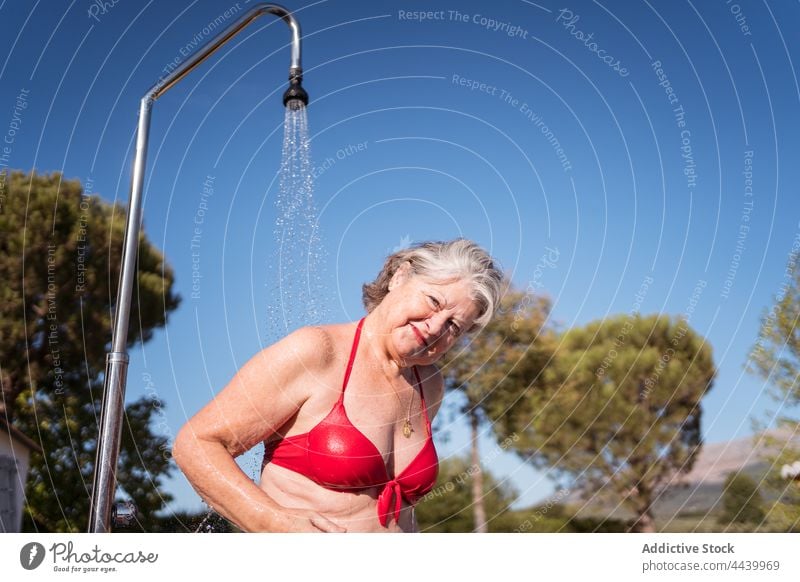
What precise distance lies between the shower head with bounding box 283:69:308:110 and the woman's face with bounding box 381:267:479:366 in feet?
2.56

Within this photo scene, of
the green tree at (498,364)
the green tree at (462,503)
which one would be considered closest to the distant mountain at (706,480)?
the green tree at (462,503)

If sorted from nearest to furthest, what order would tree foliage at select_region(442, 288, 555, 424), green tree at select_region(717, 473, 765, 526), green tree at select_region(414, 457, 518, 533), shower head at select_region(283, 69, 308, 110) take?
shower head at select_region(283, 69, 308, 110), green tree at select_region(414, 457, 518, 533), tree foliage at select_region(442, 288, 555, 424), green tree at select_region(717, 473, 765, 526)

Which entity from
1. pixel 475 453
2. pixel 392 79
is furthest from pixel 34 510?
pixel 392 79

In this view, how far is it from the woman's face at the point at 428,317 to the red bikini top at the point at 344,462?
0.27 metres

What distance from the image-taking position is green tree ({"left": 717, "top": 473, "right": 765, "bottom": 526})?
8.30 m

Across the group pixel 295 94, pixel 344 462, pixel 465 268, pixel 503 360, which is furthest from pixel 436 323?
pixel 503 360

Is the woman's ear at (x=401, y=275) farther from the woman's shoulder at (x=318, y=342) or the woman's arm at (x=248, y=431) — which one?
the woman's arm at (x=248, y=431)

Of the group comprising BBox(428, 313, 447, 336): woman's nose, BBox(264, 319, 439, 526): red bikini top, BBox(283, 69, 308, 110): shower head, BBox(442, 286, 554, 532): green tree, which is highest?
BBox(442, 286, 554, 532): green tree

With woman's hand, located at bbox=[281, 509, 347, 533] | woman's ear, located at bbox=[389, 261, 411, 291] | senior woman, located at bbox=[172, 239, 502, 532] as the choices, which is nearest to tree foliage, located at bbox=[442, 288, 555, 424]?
woman's ear, located at bbox=[389, 261, 411, 291]

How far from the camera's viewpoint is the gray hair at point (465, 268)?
252cm

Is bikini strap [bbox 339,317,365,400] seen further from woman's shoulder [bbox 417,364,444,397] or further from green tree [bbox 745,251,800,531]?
green tree [bbox 745,251,800,531]

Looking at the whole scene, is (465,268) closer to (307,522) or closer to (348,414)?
(348,414)

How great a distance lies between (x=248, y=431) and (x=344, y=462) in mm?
323

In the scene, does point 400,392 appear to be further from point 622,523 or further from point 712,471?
point 622,523
